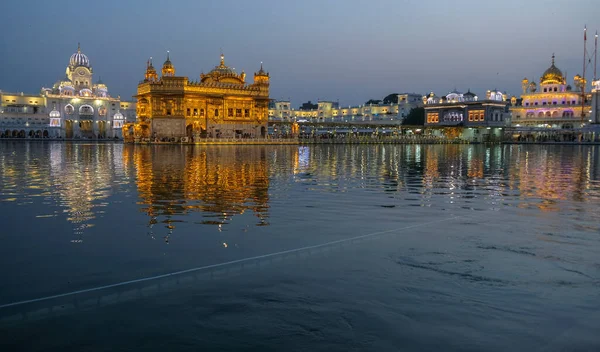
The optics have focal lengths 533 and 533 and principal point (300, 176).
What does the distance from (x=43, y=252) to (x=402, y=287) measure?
16.4 ft

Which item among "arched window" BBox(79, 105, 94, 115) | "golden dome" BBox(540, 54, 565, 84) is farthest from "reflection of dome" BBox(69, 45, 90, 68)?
"golden dome" BBox(540, 54, 565, 84)

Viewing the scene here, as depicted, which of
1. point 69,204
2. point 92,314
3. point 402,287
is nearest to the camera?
point 92,314

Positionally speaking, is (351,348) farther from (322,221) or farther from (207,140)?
(207,140)

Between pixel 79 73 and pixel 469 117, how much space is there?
82.7 meters

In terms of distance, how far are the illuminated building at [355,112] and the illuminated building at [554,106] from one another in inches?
1252

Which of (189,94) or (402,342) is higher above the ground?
(189,94)

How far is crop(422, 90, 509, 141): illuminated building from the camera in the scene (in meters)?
100

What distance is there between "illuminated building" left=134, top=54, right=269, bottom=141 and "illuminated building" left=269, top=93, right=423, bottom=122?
56710 mm

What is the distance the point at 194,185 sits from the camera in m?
16.4

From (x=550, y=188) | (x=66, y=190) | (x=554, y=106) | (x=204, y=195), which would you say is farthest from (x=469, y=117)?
(x=66, y=190)

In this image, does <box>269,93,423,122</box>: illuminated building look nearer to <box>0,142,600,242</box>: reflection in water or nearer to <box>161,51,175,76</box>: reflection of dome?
<box>161,51,175,76</box>: reflection of dome

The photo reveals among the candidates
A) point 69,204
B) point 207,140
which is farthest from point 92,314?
point 207,140

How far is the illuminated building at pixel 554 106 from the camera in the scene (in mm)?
105950

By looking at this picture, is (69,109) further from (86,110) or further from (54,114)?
(86,110)
